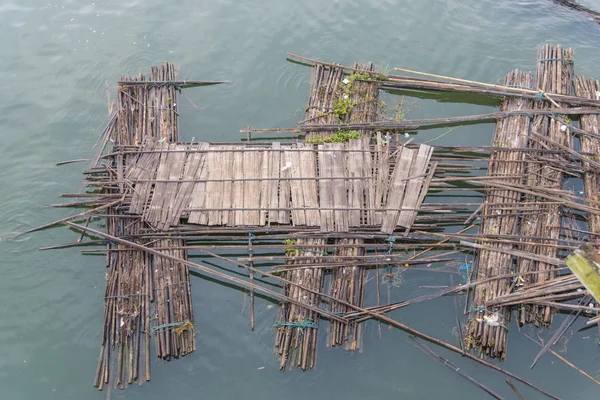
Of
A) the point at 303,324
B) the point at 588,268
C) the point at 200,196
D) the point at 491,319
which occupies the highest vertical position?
the point at 200,196

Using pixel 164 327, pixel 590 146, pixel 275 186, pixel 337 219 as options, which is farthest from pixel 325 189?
pixel 590 146

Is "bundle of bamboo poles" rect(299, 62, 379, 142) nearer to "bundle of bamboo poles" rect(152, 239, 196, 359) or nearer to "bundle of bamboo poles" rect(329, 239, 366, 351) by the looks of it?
"bundle of bamboo poles" rect(329, 239, 366, 351)

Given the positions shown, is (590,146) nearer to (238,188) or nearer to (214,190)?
(238,188)

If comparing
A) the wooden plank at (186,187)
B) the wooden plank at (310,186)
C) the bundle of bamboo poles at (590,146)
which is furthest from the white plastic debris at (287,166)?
the bundle of bamboo poles at (590,146)

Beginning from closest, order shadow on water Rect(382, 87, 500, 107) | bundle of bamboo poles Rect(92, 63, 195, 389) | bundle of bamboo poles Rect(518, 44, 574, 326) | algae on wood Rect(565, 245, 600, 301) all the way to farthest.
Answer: algae on wood Rect(565, 245, 600, 301)
bundle of bamboo poles Rect(92, 63, 195, 389)
bundle of bamboo poles Rect(518, 44, 574, 326)
shadow on water Rect(382, 87, 500, 107)

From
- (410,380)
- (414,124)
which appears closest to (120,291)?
(410,380)

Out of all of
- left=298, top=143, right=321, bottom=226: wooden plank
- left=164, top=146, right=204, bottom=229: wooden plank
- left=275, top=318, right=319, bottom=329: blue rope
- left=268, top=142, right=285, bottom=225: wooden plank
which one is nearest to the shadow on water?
left=298, top=143, right=321, bottom=226: wooden plank

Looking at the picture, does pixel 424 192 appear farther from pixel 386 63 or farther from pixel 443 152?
pixel 386 63
